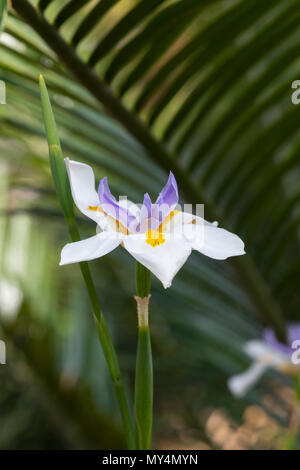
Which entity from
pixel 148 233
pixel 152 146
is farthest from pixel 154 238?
pixel 152 146

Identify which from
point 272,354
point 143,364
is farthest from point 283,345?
point 143,364

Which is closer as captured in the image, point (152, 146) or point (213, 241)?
point (213, 241)

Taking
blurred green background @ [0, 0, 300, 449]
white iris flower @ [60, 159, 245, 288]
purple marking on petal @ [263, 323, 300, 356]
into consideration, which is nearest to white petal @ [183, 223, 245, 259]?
white iris flower @ [60, 159, 245, 288]

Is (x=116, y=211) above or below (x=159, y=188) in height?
below

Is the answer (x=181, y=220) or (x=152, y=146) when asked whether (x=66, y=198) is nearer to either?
(x=181, y=220)

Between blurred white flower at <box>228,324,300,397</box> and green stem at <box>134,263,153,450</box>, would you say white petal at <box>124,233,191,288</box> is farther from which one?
blurred white flower at <box>228,324,300,397</box>

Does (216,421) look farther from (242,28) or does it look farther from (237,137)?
(242,28)

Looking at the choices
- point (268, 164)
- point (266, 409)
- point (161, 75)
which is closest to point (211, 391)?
point (266, 409)
